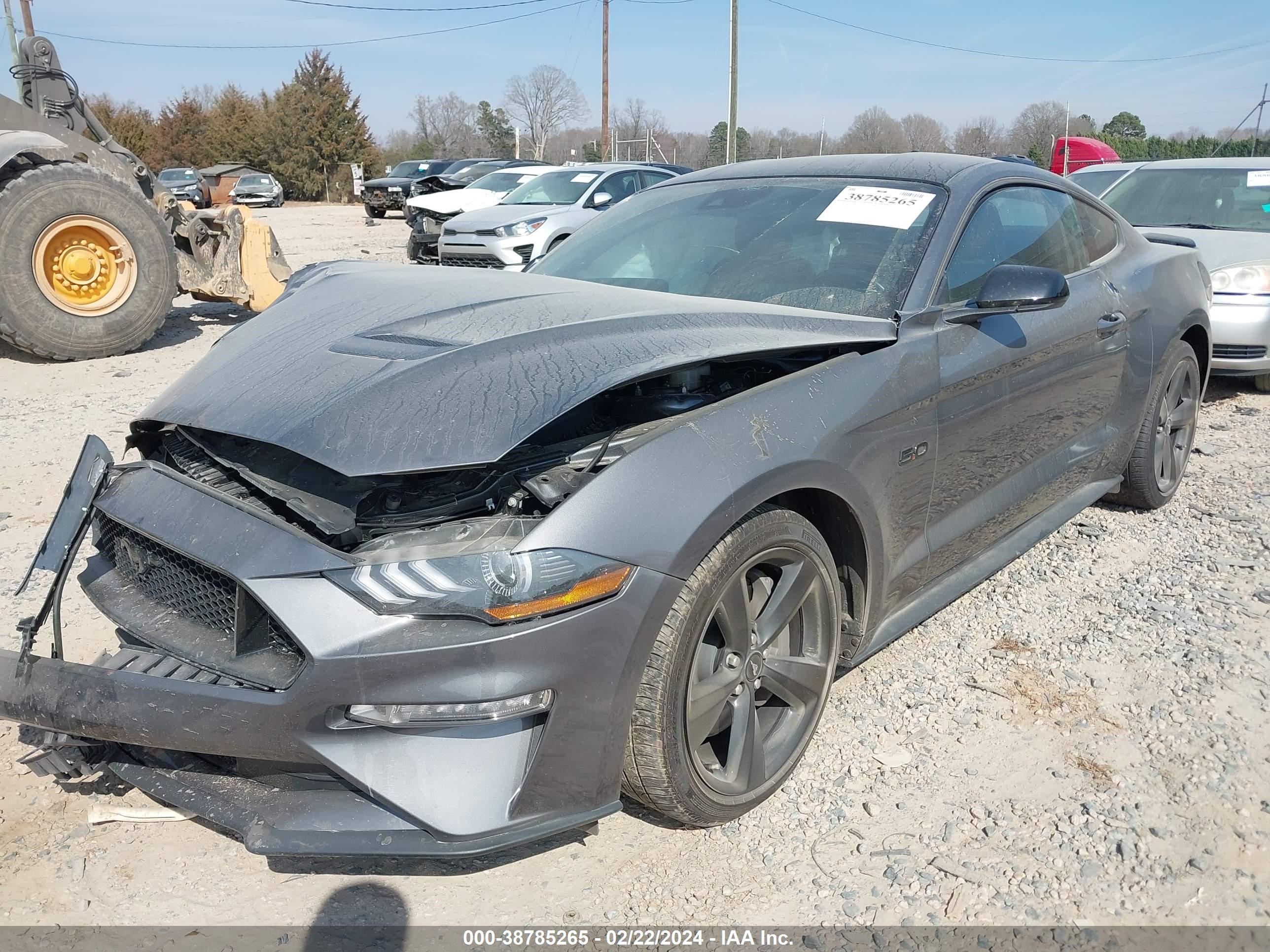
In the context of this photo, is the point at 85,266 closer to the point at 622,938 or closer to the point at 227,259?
the point at 227,259

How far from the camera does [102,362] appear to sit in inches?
308

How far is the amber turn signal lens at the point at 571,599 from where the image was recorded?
1.87 metres

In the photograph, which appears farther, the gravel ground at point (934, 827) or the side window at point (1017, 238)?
the side window at point (1017, 238)

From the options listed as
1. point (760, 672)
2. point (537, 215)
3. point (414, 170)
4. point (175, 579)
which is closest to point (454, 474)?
point (175, 579)

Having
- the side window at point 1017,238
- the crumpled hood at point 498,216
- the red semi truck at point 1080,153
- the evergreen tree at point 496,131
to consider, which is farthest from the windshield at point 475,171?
the evergreen tree at point 496,131

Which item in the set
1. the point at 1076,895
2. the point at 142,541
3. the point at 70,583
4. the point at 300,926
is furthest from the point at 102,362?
the point at 1076,895

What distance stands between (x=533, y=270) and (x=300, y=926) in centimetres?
248

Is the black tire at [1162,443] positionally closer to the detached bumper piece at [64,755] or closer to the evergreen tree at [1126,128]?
the detached bumper piece at [64,755]

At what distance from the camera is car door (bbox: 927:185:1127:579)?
9.61 ft

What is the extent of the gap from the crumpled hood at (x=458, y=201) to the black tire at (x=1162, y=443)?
11429 millimetres

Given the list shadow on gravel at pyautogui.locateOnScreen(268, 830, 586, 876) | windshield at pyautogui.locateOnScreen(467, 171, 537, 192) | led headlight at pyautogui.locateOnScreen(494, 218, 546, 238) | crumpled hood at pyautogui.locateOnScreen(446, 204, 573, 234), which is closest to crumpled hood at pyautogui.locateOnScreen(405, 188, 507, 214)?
windshield at pyautogui.locateOnScreen(467, 171, 537, 192)

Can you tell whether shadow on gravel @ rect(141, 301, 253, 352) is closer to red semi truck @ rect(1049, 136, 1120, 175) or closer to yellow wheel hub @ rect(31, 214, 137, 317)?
yellow wheel hub @ rect(31, 214, 137, 317)

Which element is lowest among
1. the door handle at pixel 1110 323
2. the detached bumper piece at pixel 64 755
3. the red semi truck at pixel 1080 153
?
the detached bumper piece at pixel 64 755

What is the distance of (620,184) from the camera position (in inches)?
518
